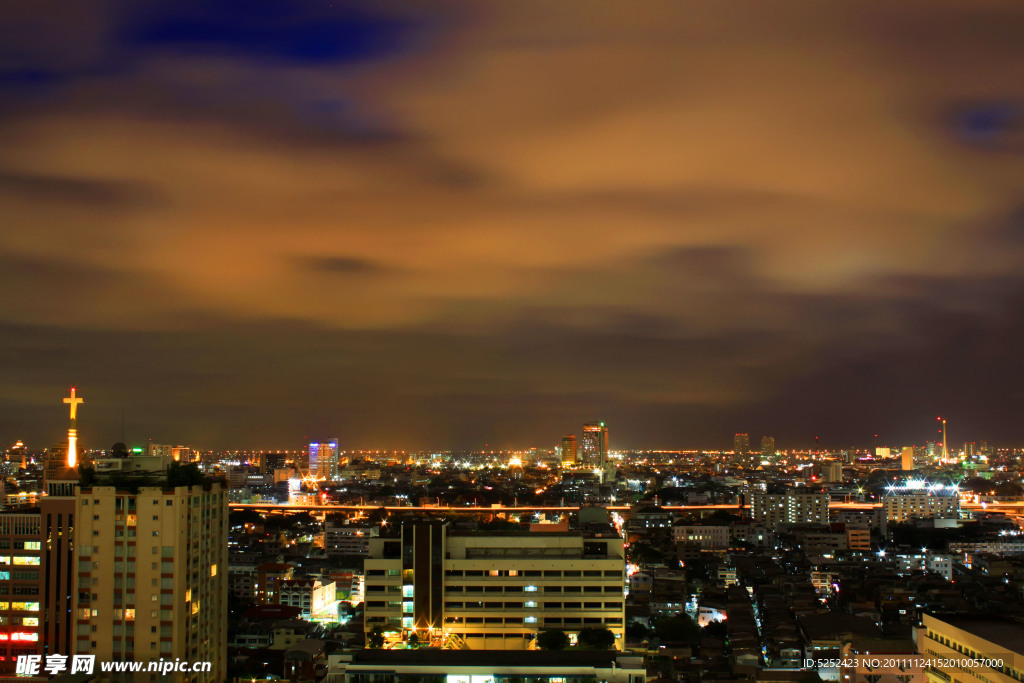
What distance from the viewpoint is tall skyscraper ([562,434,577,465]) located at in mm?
105500

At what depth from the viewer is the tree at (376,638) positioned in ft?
45.7

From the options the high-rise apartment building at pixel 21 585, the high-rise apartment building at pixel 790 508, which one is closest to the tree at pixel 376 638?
the high-rise apartment building at pixel 21 585

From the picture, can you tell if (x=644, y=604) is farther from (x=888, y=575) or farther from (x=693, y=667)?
(x=888, y=575)

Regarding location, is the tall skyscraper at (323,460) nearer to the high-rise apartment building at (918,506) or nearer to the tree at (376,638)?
the high-rise apartment building at (918,506)

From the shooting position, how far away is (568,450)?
4200 inches

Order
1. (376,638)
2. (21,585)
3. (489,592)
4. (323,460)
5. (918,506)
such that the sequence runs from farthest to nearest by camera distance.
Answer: (323,460) → (918,506) → (489,592) → (21,585) → (376,638)

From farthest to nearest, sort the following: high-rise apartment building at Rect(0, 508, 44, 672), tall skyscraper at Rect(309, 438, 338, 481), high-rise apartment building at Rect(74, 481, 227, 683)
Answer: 1. tall skyscraper at Rect(309, 438, 338, 481)
2. high-rise apartment building at Rect(0, 508, 44, 672)
3. high-rise apartment building at Rect(74, 481, 227, 683)

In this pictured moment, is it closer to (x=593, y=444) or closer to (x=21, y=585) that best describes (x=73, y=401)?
(x=21, y=585)

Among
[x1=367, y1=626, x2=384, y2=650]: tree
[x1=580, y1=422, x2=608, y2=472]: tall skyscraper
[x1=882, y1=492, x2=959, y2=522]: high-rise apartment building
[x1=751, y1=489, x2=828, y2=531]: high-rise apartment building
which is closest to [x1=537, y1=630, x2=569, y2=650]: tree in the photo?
[x1=367, y1=626, x2=384, y2=650]: tree

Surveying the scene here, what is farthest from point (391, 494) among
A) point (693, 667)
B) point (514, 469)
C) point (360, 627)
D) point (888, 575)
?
point (693, 667)

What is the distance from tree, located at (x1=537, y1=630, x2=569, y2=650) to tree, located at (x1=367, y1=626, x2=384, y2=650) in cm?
224

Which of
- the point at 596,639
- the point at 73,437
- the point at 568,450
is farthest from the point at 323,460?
the point at 596,639

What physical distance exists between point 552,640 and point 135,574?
5.68 metres

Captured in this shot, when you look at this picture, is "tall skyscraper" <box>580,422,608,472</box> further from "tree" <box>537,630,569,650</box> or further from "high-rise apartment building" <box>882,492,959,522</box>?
"tree" <box>537,630,569,650</box>
